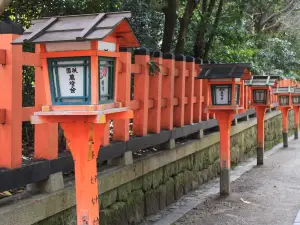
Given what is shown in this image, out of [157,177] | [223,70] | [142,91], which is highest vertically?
[223,70]

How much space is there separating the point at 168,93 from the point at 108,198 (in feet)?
8.29

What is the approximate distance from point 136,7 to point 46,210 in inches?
186

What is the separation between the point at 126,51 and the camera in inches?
224

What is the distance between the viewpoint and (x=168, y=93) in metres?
7.43

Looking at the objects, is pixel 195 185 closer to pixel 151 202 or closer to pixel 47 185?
pixel 151 202

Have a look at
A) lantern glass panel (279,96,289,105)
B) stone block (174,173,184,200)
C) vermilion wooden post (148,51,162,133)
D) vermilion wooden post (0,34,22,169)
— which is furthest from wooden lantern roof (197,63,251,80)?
lantern glass panel (279,96,289,105)

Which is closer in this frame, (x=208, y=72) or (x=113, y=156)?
(x=113, y=156)

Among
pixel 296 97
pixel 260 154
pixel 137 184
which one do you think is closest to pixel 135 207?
pixel 137 184

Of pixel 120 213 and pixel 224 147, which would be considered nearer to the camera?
pixel 120 213

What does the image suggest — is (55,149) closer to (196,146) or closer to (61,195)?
(61,195)

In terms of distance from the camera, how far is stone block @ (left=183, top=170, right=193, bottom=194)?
8071mm

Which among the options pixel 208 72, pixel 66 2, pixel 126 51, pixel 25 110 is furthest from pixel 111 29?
pixel 208 72

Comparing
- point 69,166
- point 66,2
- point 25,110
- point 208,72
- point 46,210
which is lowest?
point 46,210

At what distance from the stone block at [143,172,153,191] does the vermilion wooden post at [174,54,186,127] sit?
64.8 inches
